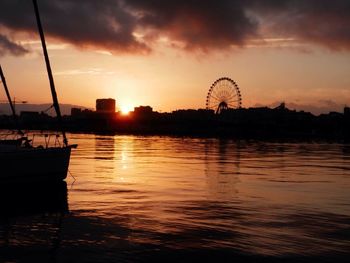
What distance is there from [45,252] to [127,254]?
2.27 meters

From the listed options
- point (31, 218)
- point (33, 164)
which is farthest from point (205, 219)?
point (33, 164)

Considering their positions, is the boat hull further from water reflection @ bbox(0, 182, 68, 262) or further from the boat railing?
the boat railing

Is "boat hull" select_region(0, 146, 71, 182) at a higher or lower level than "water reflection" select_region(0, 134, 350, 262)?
higher

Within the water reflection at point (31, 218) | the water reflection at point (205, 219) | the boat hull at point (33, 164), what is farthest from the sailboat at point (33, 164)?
the water reflection at point (205, 219)

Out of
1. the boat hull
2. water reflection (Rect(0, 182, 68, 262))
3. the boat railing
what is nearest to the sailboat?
the boat hull

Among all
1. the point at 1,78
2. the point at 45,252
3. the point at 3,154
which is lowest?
the point at 45,252

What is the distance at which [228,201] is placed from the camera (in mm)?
23016

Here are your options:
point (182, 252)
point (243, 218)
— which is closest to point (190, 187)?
point (243, 218)

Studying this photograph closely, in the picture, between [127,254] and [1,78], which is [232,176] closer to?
[1,78]

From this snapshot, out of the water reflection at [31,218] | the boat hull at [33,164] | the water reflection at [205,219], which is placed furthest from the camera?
the boat hull at [33,164]

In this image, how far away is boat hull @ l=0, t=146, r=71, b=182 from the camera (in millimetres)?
25469

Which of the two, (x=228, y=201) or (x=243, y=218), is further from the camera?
(x=228, y=201)

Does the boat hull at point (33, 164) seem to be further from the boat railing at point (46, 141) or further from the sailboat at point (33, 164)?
the boat railing at point (46, 141)

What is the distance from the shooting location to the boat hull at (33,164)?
25469 millimetres
